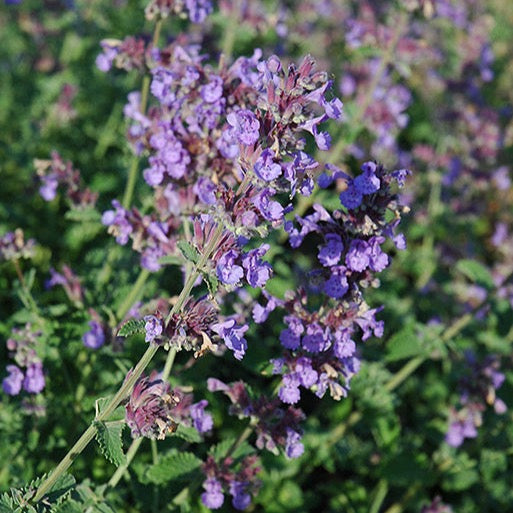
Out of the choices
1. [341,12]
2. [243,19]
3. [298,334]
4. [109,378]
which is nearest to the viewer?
[298,334]

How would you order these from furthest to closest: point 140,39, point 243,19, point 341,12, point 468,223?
1. point 341,12
2. point 468,223
3. point 243,19
4. point 140,39

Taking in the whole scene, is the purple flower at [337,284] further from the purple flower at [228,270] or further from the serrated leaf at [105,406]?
the serrated leaf at [105,406]

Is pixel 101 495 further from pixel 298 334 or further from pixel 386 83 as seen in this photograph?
pixel 386 83

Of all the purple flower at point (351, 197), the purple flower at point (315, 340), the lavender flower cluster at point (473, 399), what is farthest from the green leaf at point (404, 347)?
the purple flower at point (351, 197)

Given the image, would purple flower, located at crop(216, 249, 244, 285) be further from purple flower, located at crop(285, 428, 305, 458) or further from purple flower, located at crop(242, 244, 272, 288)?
purple flower, located at crop(285, 428, 305, 458)

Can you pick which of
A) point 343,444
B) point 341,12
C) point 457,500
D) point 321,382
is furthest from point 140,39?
point 341,12

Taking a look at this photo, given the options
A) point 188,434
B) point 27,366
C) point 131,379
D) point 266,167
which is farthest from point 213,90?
point 27,366
